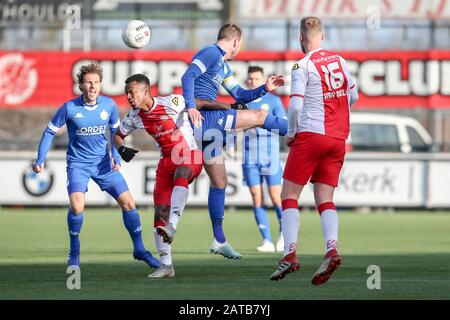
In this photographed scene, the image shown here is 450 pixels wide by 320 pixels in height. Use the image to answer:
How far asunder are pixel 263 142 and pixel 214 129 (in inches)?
172

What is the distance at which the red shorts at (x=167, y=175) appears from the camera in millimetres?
12539

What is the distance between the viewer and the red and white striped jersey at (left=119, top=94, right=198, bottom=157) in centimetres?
1245

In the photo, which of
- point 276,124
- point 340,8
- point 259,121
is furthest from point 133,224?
point 340,8

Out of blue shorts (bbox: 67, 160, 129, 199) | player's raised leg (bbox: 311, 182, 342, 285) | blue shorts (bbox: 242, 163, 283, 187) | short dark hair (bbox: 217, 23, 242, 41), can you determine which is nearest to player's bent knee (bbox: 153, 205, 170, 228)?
blue shorts (bbox: 67, 160, 129, 199)

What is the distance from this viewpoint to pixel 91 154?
515 inches

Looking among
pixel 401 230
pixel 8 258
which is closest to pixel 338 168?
pixel 8 258

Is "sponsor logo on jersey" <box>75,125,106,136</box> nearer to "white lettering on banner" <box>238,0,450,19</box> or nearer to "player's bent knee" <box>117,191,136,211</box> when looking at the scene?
"player's bent knee" <box>117,191,136,211</box>

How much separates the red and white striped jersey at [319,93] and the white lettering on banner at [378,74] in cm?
1776

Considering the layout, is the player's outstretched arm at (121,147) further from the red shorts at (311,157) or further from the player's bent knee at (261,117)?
the red shorts at (311,157)

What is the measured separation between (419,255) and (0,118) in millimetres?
24639

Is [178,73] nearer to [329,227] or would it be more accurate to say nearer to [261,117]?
[261,117]

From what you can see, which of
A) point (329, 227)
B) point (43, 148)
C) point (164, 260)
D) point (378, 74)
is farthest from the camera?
point (378, 74)

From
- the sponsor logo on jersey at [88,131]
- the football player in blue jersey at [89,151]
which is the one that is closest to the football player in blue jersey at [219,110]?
the football player in blue jersey at [89,151]

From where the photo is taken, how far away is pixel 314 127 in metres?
11.3
